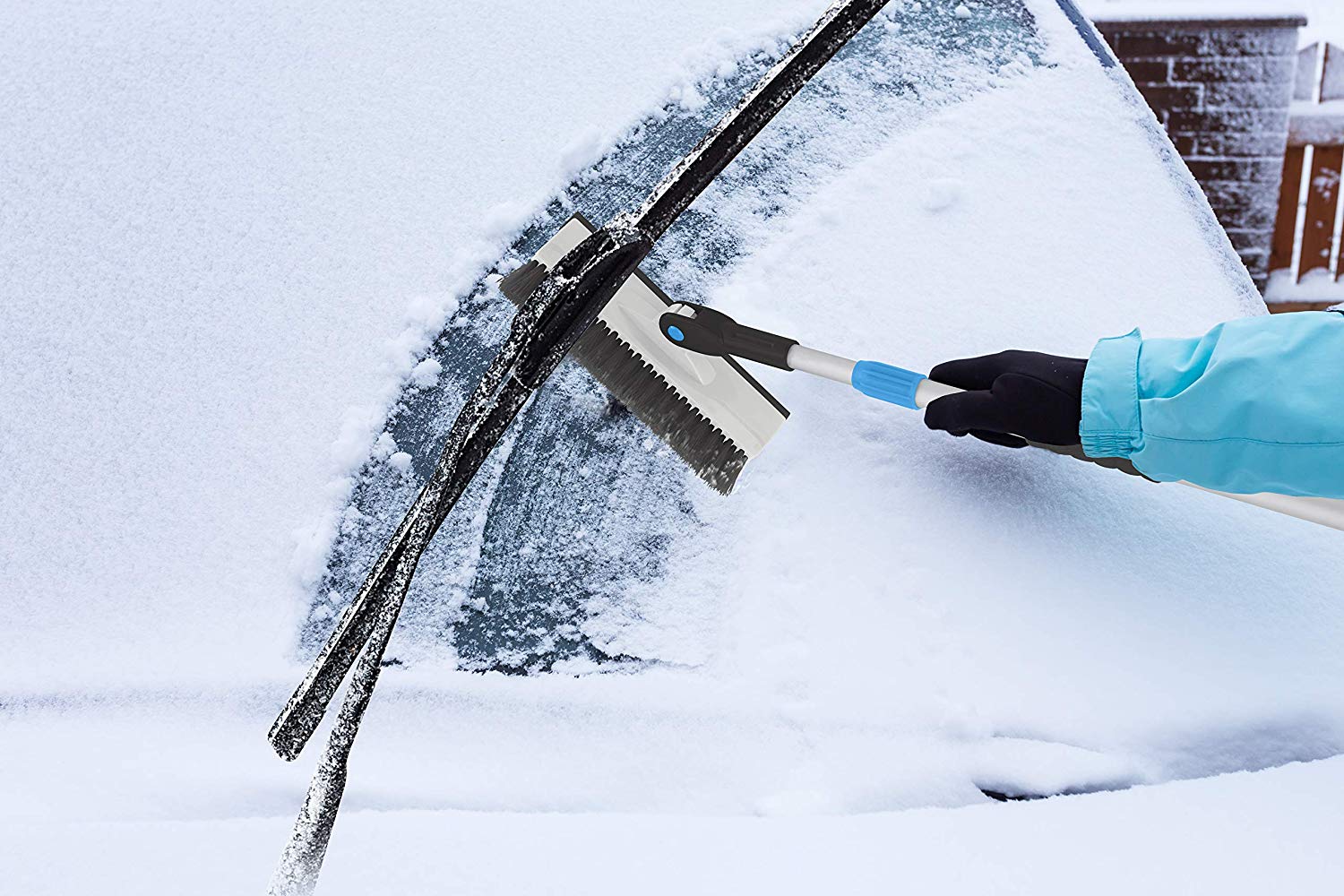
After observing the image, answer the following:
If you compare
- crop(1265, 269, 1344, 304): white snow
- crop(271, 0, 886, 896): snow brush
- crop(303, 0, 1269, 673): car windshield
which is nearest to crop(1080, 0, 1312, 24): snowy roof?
crop(1265, 269, 1344, 304): white snow

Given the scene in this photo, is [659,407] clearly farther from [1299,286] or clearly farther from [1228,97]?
[1299,286]

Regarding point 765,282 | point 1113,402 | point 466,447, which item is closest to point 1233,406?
point 1113,402

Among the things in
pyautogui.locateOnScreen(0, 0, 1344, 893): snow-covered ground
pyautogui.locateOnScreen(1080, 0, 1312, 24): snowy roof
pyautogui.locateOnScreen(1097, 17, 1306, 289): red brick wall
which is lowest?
pyautogui.locateOnScreen(0, 0, 1344, 893): snow-covered ground

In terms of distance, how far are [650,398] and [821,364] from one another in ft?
0.66

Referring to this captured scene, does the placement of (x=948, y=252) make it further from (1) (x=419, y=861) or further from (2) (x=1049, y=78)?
(1) (x=419, y=861)

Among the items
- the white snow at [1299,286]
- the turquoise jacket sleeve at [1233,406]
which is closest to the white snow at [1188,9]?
the white snow at [1299,286]

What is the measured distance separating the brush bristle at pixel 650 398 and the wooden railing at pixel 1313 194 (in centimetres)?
368

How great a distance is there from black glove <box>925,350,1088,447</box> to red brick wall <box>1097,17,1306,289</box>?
2.91 m

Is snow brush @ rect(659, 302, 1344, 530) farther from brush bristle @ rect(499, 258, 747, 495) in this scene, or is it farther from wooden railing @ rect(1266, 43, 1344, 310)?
wooden railing @ rect(1266, 43, 1344, 310)

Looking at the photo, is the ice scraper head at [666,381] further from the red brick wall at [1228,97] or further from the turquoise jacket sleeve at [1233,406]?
the red brick wall at [1228,97]

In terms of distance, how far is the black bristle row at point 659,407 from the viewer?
104 cm

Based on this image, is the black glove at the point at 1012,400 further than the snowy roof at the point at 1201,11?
No

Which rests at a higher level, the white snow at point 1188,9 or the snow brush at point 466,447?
the white snow at point 1188,9

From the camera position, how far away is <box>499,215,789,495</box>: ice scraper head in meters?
1.05
